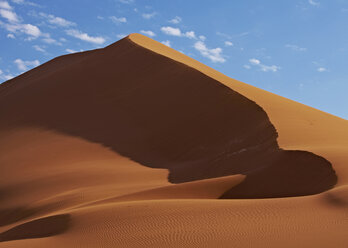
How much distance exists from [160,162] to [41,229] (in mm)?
6847

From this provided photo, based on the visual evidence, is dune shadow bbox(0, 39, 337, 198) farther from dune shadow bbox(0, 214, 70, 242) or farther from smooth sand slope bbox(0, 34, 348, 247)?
dune shadow bbox(0, 214, 70, 242)

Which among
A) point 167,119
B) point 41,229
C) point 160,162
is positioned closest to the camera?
point 41,229

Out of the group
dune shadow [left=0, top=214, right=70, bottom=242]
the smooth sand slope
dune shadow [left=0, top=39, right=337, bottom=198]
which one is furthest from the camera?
dune shadow [left=0, top=39, right=337, bottom=198]

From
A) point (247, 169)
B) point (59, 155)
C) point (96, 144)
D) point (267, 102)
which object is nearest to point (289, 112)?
point (267, 102)

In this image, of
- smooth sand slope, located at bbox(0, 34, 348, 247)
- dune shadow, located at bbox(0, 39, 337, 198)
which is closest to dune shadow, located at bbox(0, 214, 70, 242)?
smooth sand slope, located at bbox(0, 34, 348, 247)

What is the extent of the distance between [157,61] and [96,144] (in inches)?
288

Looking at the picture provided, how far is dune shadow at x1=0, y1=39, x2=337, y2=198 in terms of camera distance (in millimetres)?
10508

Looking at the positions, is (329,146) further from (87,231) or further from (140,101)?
(140,101)

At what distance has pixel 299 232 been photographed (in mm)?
6227

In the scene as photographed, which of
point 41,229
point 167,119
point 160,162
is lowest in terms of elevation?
point 41,229

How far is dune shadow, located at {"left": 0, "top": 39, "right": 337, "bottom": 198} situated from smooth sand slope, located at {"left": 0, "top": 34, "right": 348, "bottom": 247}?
5 centimetres

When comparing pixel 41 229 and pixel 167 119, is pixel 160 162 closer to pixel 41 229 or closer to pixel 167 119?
pixel 167 119

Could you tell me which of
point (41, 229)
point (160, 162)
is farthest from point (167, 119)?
point (41, 229)

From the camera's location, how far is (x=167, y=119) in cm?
1728
